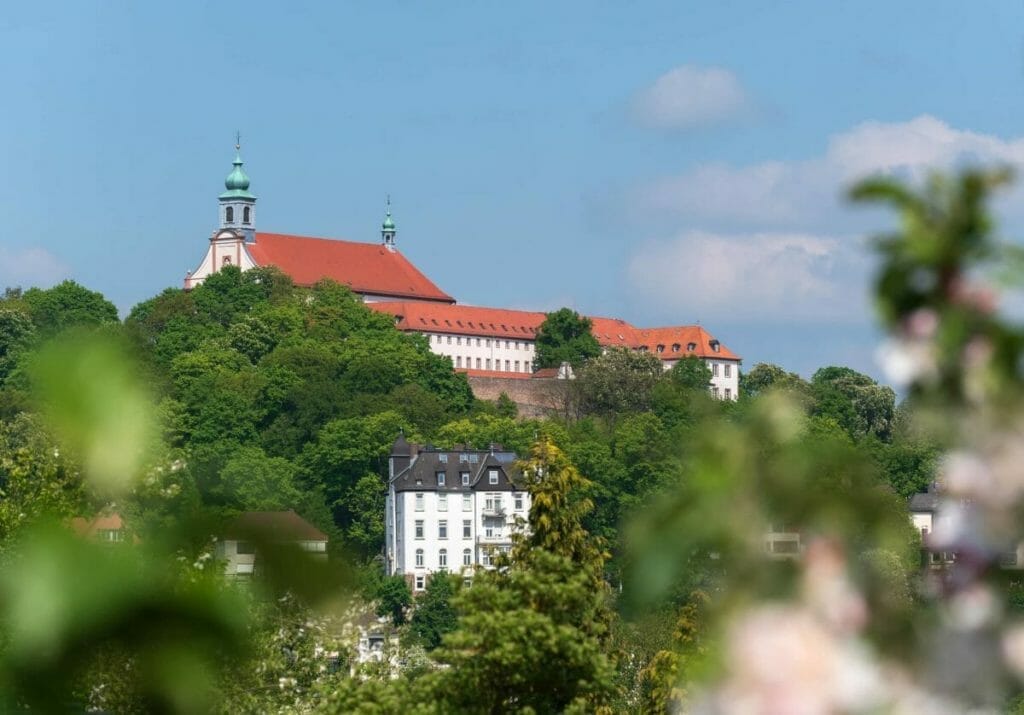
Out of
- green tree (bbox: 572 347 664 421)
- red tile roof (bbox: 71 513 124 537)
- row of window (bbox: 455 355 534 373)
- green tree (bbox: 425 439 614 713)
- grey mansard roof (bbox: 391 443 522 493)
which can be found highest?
row of window (bbox: 455 355 534 373)

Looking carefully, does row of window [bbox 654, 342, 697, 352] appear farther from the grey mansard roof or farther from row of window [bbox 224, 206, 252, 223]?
the grey mansard roof

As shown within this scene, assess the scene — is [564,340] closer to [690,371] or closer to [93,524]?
[690,371]

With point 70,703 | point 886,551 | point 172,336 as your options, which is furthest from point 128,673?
point 172,336

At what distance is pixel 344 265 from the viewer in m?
150

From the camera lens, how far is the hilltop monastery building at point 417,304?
14500 centimetres

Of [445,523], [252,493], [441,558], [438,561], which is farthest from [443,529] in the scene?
[252,493]

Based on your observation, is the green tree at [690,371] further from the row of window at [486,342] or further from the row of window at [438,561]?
the row of window at [438,561]

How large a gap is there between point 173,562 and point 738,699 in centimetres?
41

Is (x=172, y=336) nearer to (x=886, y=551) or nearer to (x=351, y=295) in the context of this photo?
(x=351, y=295)

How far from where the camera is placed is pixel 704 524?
1177mm

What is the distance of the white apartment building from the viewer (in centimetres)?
11219

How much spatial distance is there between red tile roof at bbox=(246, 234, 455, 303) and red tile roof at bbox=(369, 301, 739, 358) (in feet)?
17.0

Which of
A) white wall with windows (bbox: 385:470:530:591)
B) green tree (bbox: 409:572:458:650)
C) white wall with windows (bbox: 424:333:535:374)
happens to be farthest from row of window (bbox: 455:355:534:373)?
green tree (bbox: 409:572:458:650)

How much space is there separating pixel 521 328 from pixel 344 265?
1316cm
